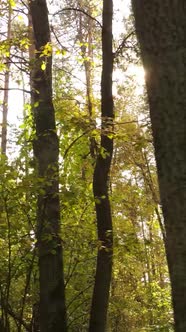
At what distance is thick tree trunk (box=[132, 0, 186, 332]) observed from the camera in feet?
6.05

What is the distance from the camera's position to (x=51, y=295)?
177 inches

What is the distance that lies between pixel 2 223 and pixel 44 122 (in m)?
1.35

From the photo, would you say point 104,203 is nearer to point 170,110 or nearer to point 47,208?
point 47,208

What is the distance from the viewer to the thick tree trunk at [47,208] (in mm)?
4172

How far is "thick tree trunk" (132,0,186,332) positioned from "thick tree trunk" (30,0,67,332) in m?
1.91

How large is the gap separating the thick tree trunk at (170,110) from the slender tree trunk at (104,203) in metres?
2.50

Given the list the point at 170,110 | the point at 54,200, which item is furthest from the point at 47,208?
the point at 170,110

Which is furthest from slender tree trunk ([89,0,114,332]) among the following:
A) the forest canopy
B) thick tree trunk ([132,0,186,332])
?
thick tree trunk ([132,0,186,332])

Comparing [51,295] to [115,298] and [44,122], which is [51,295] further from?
[115,298]

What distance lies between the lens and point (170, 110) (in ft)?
6.31

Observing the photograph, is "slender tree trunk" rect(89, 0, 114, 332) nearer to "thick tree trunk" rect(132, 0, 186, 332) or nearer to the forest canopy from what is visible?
the forest canopy

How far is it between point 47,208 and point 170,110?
283 centimetres

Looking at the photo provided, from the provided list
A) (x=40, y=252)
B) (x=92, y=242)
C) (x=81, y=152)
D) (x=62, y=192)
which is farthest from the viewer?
(x=81, y=152)

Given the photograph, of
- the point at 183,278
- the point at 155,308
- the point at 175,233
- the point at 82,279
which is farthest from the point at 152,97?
the point at 155,308
